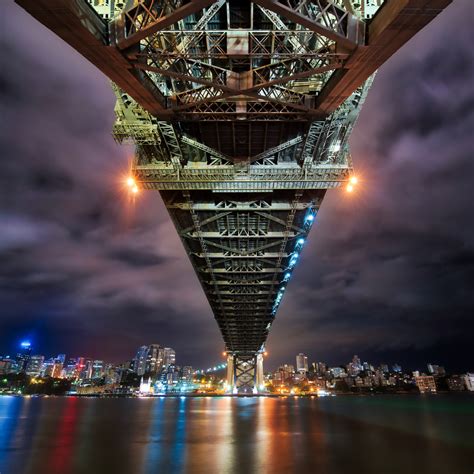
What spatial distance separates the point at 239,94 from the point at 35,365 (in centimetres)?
21078

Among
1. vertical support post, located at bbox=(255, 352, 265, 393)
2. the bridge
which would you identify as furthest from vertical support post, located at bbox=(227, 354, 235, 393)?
the bridge

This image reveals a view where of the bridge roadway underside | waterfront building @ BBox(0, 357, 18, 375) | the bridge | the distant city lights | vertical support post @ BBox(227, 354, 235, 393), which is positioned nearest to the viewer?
the bridge

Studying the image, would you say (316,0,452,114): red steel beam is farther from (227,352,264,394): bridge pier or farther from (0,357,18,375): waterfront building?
(0,357,18,375): waterfront building

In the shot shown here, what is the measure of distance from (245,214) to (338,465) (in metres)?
12.8

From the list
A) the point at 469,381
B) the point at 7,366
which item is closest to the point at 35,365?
the point at 7,366

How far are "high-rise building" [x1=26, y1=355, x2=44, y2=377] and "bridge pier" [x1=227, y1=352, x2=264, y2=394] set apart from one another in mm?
121028

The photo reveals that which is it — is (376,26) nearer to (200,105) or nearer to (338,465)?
(200,105)

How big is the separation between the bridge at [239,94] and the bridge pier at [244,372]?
70122mm

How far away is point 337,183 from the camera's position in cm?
1480

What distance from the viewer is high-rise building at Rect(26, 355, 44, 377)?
172250 mm

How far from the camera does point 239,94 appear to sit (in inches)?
363

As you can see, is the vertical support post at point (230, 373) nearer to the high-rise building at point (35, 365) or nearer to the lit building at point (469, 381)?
the high-rise building at point (35, 365)

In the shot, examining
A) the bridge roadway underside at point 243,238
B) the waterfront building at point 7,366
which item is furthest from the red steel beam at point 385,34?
the waterfront building at point 7,366

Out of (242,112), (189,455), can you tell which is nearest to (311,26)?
(242,112)
